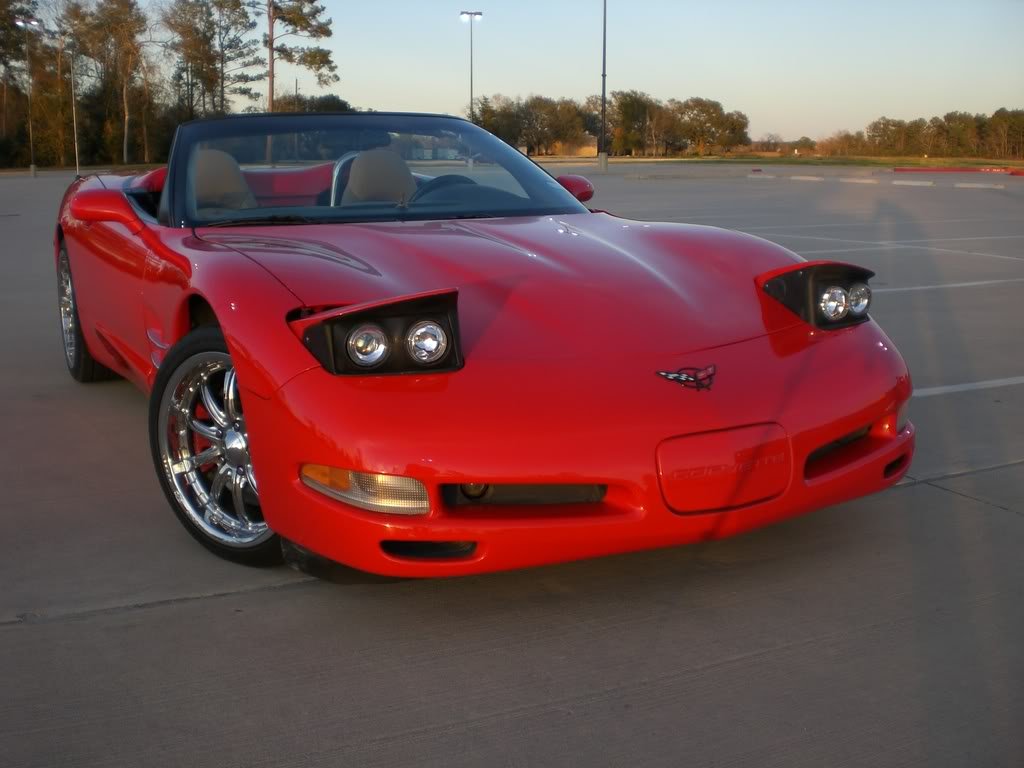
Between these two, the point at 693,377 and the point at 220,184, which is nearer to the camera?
the point at 693,377

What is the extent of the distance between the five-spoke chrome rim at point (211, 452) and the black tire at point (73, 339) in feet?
6.49

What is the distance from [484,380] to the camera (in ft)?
8.80

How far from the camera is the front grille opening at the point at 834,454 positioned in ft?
9.47

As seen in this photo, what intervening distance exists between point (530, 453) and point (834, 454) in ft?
3.04

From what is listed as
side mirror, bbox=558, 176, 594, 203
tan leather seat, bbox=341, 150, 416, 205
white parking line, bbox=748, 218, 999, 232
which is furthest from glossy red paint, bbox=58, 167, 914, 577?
white parking line, bbox=748, 218, 999, 232

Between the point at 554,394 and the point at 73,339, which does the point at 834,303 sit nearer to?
the point at 554,394

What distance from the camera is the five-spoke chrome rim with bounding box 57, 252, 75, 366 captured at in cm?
534

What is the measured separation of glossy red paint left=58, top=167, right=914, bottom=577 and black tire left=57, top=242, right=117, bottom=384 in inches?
72.9

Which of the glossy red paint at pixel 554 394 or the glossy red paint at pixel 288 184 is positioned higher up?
the glossy red paint at pixel 288 184

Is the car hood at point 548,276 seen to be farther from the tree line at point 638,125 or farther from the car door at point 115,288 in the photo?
the tree line at point 638,125

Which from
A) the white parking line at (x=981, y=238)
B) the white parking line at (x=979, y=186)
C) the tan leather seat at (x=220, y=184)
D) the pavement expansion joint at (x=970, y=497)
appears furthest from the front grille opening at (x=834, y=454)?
the white parking line at (x=979, y=186)

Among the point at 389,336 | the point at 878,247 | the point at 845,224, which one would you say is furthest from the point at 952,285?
the point at 389,336

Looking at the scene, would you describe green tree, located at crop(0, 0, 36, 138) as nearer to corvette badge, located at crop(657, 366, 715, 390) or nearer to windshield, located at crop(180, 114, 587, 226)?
windshield, located at crop(180, 114, 587, 226)

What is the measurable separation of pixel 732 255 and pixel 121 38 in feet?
191
